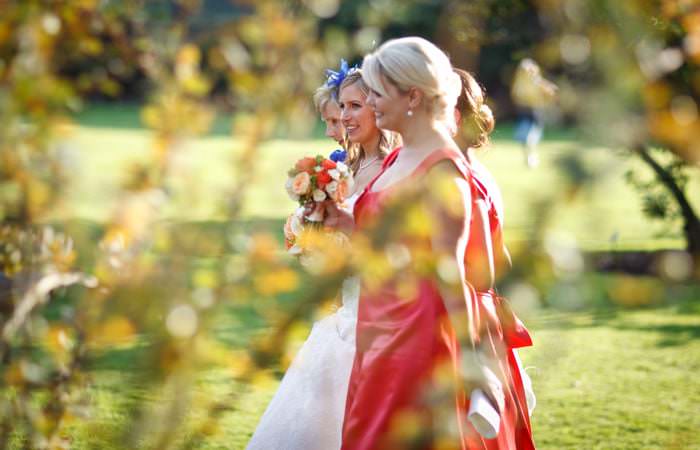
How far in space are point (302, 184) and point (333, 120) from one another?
43.2 inches

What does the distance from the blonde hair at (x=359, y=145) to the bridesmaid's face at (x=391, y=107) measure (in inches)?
41.5

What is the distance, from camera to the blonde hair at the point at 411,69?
122 inches

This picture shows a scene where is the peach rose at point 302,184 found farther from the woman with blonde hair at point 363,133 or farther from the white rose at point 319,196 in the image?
the woman with blonde hair at point 363,133

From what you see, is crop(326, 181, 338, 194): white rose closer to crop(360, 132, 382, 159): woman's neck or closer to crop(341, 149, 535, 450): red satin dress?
crop(341, 149, 535, 450): red satin dress

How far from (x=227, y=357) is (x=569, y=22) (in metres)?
0.87

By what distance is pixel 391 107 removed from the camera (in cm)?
320

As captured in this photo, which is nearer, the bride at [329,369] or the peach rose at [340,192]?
the peach rose at [340,192]

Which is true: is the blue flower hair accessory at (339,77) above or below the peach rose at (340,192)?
above

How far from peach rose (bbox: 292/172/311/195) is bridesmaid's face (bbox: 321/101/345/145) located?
3.20 feet

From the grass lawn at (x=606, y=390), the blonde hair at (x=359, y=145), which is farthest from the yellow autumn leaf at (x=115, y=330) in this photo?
the blonde hair at (x=359, y=145)

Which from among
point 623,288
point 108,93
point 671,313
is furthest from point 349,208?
point 671,313

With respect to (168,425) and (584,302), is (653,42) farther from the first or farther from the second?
(168,425)

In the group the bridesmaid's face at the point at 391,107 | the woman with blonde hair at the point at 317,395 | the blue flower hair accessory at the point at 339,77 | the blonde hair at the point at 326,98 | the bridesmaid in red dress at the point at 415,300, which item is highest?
the blue flower hair accessory at the point at 339,77

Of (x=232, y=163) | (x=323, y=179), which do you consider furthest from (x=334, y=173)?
(x=232, y=163)
